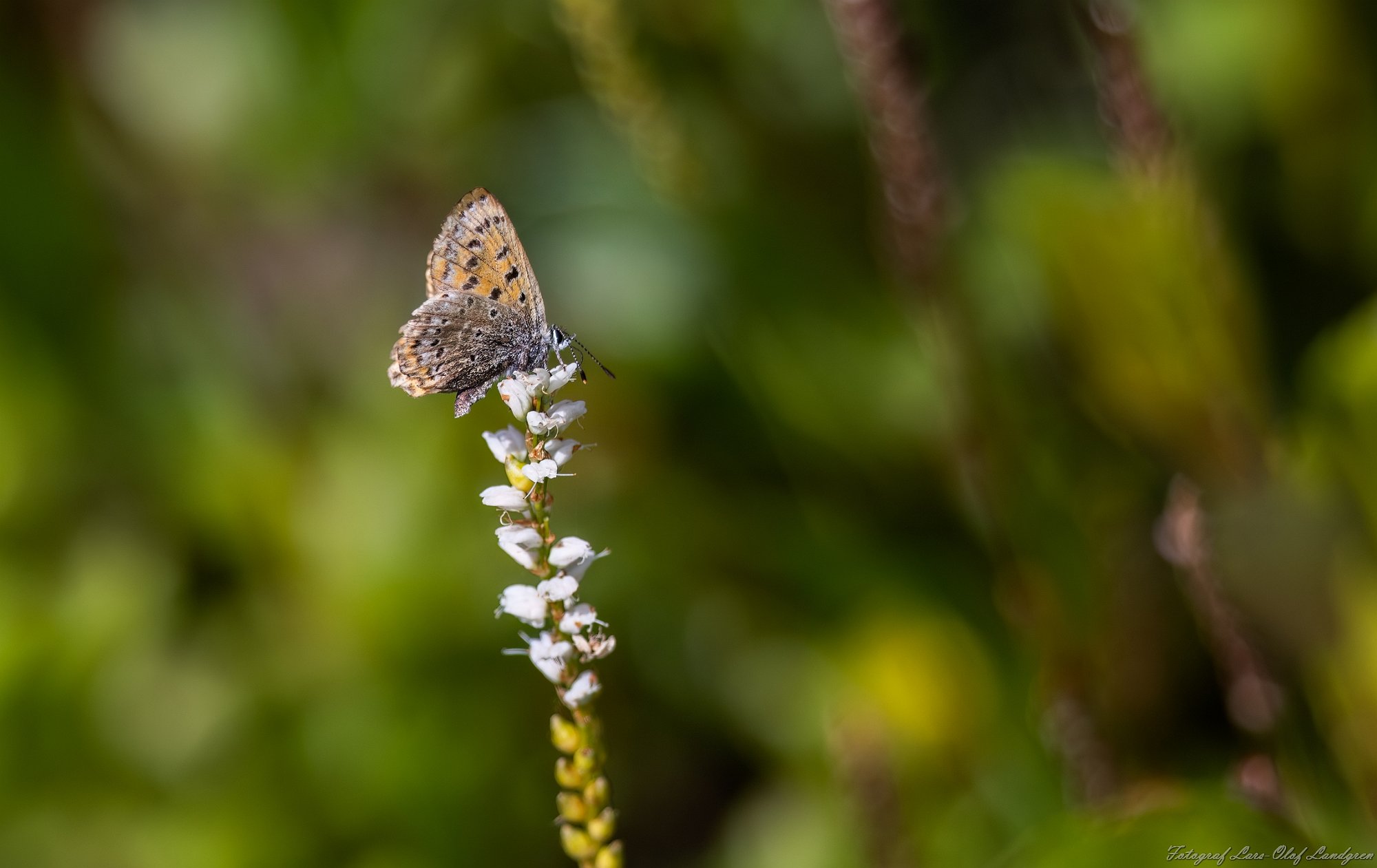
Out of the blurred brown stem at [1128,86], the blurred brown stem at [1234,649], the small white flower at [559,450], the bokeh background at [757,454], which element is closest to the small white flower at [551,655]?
the small white flower at [559,450]

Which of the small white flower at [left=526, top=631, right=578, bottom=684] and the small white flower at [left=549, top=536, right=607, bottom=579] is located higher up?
the small white flower at [left=549, top=536, right=607, bottom=579]

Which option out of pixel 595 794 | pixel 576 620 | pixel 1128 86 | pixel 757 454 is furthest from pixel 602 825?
pixel 757 454

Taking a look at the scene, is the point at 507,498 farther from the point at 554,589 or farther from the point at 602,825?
the point at 602,825

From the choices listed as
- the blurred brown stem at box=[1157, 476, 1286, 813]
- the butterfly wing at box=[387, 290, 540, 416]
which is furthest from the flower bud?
the blurred brown stem at box=[1157, 476, 1286, 813]

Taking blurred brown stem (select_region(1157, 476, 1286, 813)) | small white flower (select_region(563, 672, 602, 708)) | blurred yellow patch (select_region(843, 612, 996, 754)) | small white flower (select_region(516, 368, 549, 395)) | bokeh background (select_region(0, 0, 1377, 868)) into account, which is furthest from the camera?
blurred yellow patch (select_region(843, 612, 996, 754))

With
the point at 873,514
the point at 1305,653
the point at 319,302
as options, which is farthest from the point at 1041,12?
the point at 319,302

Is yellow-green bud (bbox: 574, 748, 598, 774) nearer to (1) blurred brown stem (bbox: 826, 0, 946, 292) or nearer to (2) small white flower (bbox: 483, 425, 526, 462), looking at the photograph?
(2) small white flower (bbox: 483, 425, 526, 462)

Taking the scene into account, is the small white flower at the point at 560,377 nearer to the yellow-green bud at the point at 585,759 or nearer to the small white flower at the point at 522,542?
the small white flower at the point at 522,542
